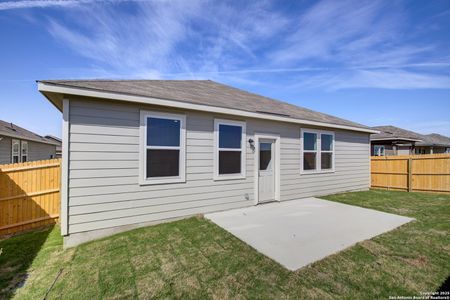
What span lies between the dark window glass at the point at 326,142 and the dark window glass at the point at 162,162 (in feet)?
19.2

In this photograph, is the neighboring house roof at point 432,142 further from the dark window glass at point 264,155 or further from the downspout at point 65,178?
the downspout at point 65,178

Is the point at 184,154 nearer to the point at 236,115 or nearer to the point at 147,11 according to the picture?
the point at 236,115

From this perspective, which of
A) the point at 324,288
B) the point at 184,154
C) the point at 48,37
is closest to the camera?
the point at 324,288

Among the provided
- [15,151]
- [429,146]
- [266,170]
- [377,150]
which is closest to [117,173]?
[266,170]

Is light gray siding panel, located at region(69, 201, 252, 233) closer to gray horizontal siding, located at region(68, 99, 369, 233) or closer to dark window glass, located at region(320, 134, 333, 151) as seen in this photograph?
gray horizontal siding, located at region(68, 99, 369, 233)

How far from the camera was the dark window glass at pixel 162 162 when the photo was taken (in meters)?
4.60

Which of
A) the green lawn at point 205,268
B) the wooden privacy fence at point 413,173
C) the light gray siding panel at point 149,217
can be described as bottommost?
the green lawn at point 205,268

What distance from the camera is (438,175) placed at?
864 cm

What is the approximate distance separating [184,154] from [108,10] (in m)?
4.92

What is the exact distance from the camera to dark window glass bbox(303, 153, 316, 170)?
7.35 m

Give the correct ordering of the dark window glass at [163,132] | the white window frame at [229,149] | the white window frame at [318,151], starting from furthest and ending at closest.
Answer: the white window frame at [318,151]
the white window frame at [229,149]
the dark window glass at [163,132]

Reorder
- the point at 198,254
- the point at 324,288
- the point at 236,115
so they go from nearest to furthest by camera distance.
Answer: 1. the point at 324,288
2. the point at 198,254
3. the point at 236,115

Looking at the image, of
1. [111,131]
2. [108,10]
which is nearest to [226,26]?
[108,10]

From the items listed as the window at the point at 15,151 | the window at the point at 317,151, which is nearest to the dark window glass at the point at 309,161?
the window at the point at 317,151
